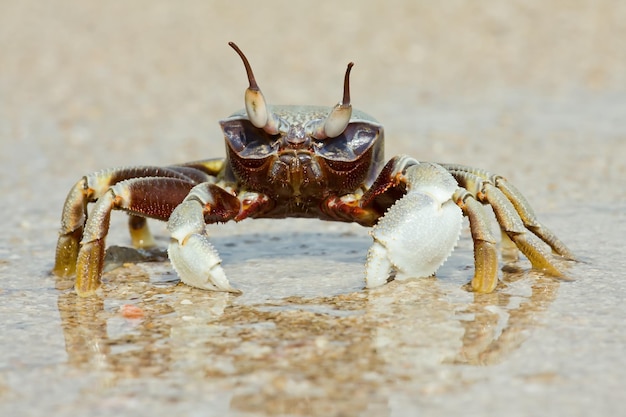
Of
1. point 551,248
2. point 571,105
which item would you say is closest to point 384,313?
point 551,248

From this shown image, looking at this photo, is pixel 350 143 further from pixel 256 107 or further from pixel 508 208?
pixel 508 208

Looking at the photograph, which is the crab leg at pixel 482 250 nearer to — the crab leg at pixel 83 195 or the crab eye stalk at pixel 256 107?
the crab eye stalk at pixel 256 107

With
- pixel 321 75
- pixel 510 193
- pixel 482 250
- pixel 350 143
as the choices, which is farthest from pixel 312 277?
pixel 321 75

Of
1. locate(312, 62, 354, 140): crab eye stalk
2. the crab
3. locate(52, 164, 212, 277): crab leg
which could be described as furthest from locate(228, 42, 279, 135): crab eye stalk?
locate(52, 164, 212, 277): crab leg

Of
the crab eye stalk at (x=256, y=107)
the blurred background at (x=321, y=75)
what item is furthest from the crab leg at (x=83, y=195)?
the blurred background at (x=321, y=75)

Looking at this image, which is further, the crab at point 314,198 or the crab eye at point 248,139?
the crab eye at point 248,139

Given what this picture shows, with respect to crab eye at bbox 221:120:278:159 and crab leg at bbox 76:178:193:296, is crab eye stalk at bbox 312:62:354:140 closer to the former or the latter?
crab eye at bbox 221:120:278:159

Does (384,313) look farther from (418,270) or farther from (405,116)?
(405,116)

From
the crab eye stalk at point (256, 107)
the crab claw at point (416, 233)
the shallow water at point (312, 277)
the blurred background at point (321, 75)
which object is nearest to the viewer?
the shallow water at point (312, 277)
